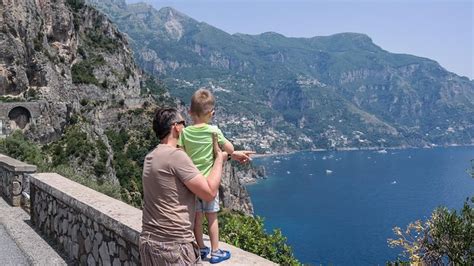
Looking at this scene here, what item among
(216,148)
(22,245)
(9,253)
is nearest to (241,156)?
(216,148)

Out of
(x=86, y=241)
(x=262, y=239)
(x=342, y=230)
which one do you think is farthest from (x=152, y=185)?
(x=342, y=230)

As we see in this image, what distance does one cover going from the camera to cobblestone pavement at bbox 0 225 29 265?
624cm

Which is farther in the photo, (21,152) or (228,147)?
(21,152)

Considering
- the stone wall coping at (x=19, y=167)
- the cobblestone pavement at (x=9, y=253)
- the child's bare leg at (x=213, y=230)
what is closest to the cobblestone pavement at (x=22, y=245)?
the cobblestone pavement at (x=9, y=253)

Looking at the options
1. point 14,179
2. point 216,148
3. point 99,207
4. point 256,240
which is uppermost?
point 216,148

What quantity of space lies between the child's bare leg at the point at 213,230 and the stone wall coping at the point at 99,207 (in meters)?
0.80

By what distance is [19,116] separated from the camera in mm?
42188

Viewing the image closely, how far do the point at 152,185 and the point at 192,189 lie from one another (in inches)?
11.9

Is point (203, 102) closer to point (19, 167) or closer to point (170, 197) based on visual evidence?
point (170, 197)

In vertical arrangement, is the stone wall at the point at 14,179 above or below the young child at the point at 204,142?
below

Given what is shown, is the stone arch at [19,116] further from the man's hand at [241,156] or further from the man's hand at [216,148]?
the man's hand at [216,148]

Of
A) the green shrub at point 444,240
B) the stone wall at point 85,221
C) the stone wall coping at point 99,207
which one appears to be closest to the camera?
the stone wall coping at point 99,207

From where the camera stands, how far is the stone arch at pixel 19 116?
41353 mm

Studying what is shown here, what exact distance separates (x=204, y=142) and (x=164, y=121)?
364 mm
